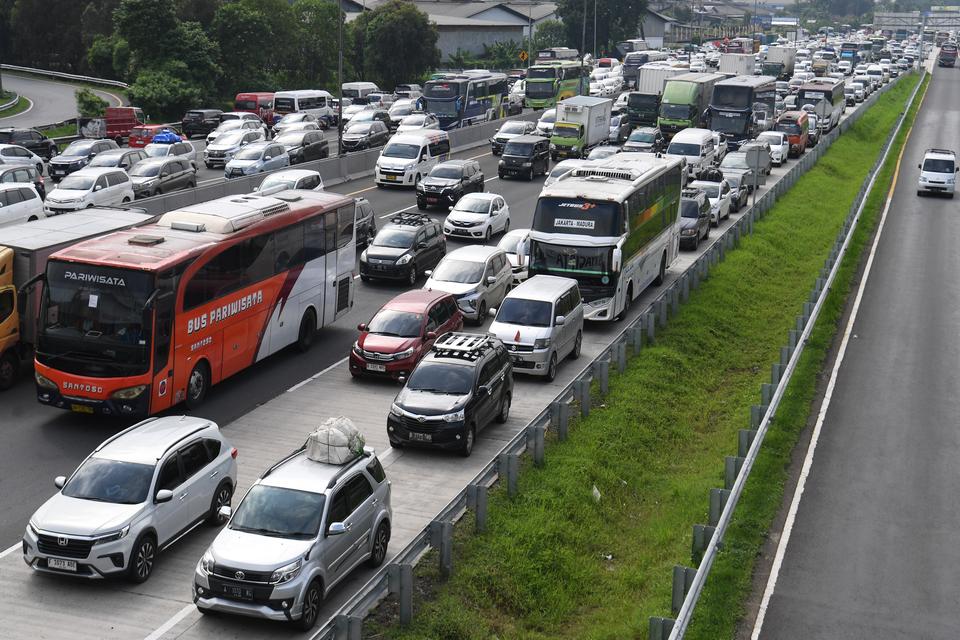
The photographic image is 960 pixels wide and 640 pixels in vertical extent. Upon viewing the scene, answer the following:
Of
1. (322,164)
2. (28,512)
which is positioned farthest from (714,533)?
(322,164)

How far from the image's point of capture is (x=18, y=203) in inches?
1460

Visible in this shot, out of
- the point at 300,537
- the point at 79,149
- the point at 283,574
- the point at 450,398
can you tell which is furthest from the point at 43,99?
the point at 283,574

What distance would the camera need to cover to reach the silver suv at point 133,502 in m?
15.5

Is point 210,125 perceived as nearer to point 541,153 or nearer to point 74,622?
point 541,153

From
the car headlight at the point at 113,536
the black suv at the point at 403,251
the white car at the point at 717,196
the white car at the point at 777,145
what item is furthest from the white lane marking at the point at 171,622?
the white car at the point at 777,145

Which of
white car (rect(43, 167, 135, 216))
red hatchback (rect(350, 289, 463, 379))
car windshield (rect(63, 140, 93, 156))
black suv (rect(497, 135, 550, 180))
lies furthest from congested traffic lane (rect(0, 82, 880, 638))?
car windshield (rect(63, 140, 93, 156))

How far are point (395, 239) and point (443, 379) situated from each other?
1358cm

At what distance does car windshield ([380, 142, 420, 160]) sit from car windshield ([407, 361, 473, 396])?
29.8 metres

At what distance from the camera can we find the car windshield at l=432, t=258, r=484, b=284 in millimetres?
30312

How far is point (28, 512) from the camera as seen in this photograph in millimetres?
18297

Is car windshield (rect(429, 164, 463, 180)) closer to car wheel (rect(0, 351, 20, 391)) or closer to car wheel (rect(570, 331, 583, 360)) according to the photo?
car wheel (rect(570, 331, 583, 360))

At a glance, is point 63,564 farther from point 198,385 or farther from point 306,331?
point 306,331

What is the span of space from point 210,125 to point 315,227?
143ft

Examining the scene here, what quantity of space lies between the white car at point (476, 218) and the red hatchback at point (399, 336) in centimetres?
1347
